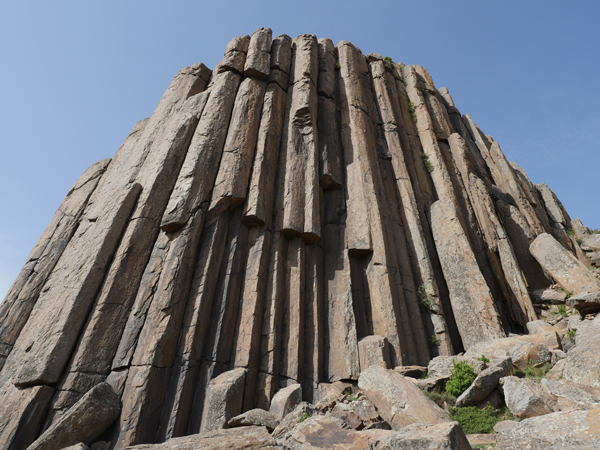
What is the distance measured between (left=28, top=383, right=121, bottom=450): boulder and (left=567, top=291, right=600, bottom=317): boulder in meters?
10.3

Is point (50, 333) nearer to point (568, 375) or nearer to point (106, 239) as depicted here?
point (106, 239)

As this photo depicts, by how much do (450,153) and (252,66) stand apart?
1008 centimetres

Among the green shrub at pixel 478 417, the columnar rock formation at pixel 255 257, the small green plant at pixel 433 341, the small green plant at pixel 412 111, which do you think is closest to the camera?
the green shrub at pixel 478 417

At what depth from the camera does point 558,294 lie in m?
12.1

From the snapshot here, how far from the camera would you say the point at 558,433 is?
3766 mm

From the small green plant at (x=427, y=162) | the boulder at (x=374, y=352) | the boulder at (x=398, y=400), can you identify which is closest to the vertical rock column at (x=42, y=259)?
the boulder at (x=374, y=352)

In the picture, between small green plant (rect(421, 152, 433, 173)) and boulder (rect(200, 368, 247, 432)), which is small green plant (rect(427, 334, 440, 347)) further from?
small green plant (rect(421, 152, 433, 173))

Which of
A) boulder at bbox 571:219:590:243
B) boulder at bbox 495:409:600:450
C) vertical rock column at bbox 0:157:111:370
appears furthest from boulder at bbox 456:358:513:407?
boulder at bbox 571:219:590:243

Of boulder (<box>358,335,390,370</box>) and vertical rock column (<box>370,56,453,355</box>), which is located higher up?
vertical rock column (<box>370,56,453,355</box>)

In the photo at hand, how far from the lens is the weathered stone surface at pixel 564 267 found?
11.0m

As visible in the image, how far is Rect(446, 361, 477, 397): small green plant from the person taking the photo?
710 cm

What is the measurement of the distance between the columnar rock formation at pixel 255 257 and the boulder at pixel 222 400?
23 centimetres

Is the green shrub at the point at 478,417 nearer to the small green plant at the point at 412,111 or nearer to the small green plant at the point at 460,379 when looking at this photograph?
the small green plant at the point at 460,379

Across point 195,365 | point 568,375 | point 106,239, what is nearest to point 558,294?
point 568,375
